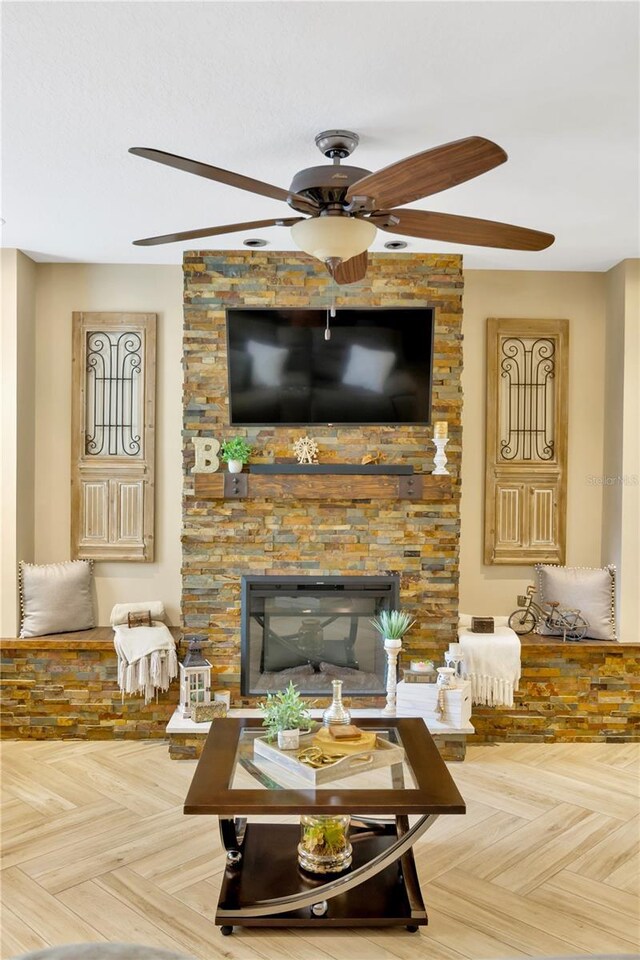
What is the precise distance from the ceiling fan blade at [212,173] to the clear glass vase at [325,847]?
2.03 meters

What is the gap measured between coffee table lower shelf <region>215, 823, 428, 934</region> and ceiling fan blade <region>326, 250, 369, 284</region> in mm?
2120

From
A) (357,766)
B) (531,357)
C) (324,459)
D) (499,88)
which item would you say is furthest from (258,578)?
(499,88)

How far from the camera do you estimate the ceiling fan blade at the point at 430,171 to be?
180 centimetres

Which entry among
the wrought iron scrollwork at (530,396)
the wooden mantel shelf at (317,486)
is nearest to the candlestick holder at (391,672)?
the wooden mantel shelf at (317,486)

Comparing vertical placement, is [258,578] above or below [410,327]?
below

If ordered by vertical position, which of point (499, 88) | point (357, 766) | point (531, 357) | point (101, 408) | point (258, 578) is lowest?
point (357, 766)

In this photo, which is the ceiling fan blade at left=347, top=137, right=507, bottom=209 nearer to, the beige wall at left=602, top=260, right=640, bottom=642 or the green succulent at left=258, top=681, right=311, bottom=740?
the green succulent at left=258, top=681, right=311, bottom=740

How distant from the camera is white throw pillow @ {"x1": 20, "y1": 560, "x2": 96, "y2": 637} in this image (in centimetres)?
439

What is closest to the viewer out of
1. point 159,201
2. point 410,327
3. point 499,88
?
point 499,88

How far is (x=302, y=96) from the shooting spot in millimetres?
2414

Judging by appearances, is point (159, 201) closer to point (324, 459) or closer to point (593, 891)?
point (324, 459)

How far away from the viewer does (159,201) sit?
3.43m

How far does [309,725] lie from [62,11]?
2.37m

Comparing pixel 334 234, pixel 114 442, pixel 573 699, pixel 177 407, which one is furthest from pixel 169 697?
pixel 334 234
